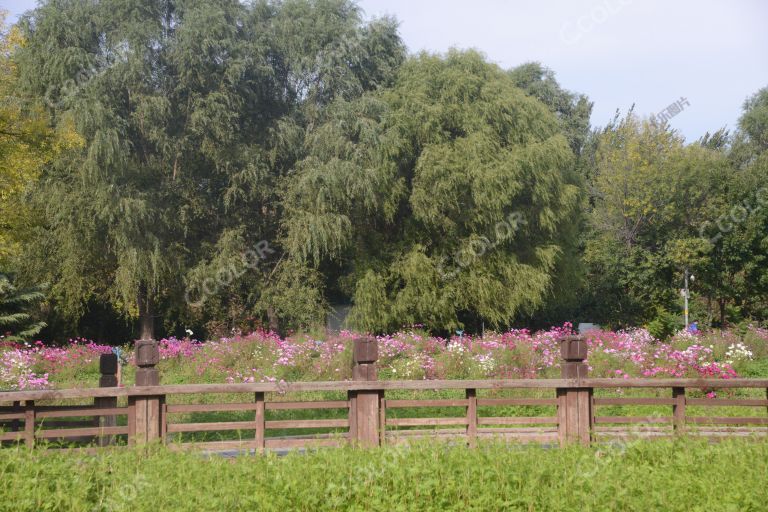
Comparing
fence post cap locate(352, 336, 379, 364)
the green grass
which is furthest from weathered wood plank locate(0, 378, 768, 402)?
the green grass

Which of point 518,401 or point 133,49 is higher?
point 133,49

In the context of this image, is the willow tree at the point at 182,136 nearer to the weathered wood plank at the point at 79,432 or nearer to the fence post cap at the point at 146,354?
the fence post cap at the point at 146,354

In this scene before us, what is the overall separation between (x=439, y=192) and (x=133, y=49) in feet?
35.5

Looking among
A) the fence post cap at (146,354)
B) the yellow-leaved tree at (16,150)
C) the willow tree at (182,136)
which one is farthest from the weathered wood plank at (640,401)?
the willow tree at (182,136)

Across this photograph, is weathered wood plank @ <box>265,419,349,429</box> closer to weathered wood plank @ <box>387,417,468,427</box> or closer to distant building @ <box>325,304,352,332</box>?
weathered wood plank @ <box>387,417,468,427</box>

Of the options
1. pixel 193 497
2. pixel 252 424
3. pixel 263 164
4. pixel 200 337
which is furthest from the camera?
pixel 200 337

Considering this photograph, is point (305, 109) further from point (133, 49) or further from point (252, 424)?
point (252, 424)

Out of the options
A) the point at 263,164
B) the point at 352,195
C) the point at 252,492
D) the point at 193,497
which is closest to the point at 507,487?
the point at 252,492

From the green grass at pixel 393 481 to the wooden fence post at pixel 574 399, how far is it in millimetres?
2810

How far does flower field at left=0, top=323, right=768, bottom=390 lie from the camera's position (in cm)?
1858

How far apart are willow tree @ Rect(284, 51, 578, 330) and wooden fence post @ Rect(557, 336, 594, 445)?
14497 mm

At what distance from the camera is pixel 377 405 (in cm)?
1126

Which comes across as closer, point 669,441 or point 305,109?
point 669,441

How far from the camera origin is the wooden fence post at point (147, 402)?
425 inches
